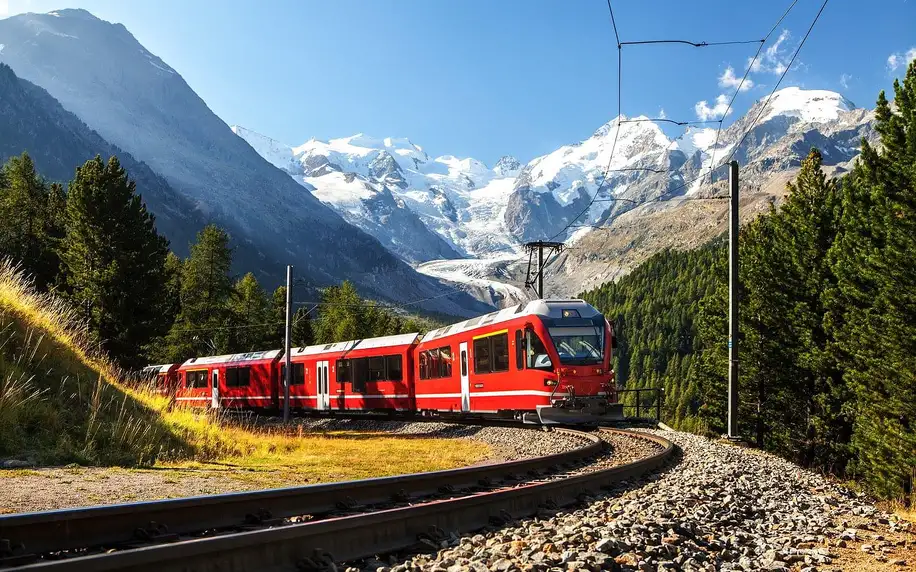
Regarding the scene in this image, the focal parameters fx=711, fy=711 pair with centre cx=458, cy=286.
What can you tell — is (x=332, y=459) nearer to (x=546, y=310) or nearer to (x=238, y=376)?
(x=546, y=310)

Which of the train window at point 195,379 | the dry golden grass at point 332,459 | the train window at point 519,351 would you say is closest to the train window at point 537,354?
the train window at point 519,351

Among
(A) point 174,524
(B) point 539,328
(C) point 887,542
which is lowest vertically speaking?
(C) point 887,542

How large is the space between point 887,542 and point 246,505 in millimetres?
5951

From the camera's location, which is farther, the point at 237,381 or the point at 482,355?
the point at 237,381

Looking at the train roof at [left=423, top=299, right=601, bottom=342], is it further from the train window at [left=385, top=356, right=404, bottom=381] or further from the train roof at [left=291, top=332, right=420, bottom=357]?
the train window at [left=385, top=356, right=404, bottom=381]

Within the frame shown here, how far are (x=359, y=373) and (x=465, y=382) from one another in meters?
9.92

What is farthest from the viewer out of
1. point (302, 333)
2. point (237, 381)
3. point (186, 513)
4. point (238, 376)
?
point (302, 333)

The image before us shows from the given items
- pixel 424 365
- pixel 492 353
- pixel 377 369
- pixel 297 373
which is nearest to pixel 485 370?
pixel 492 353

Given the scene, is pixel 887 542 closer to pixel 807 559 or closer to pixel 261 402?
pixel 807 559

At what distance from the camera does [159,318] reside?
39625mm

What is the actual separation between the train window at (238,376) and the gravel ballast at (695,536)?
3503cm

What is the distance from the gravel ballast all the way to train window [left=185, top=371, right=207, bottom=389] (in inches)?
1518

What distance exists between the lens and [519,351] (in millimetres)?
20250

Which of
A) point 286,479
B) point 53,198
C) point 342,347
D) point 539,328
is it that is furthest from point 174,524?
point 53,198
